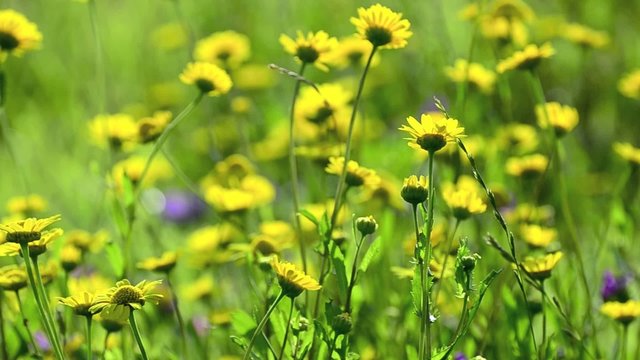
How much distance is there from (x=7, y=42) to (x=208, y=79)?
25cm

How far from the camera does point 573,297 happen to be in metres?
1.35

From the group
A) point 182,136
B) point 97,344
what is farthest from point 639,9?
point 97,344

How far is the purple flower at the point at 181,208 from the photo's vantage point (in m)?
2.30

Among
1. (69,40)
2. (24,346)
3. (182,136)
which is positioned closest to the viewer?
(24,346)

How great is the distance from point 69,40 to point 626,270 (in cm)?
228

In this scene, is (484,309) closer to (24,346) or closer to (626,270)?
(626,270)

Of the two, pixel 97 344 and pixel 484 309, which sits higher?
pixel 484 309

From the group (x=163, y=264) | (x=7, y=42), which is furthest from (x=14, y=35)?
(x=163, y=264)

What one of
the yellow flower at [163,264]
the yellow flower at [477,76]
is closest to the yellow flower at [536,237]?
the yellow flower at [477,76]

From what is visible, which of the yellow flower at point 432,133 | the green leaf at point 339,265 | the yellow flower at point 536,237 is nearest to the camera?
the yellow flower at point 432,133

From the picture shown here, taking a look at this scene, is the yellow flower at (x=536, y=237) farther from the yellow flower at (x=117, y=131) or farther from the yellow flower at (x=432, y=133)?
the yellow flower at (x=117, y=131)

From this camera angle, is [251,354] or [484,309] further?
[484,309]

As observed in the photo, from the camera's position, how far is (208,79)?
3.85 feet

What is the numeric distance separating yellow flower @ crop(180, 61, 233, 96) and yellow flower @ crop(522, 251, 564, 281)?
0.40 meters
